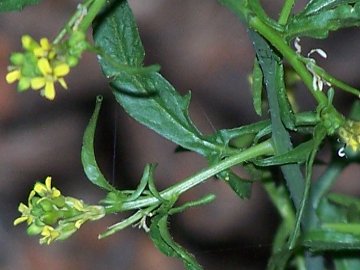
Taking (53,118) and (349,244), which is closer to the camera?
(349,244)

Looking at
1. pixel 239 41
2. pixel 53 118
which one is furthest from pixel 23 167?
pixel 239 41

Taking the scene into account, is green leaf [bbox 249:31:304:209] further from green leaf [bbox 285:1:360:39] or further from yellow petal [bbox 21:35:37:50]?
yellow petal [bbox 21:35:37:50]

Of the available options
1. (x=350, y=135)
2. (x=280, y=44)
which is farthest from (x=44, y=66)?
(x=350, y=135)

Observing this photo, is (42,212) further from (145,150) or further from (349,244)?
(145,150)

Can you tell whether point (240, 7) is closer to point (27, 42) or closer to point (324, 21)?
point (324, 21)

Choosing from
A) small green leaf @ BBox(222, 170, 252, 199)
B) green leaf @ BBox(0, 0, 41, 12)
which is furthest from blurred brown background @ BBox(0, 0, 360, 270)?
green leaf @ BBox(0, 0, 41, 12)
